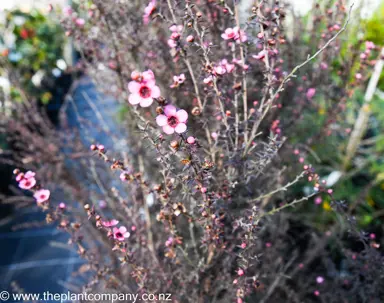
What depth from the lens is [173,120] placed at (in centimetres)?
99

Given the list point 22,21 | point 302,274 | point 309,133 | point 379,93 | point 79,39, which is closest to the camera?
point 79,39

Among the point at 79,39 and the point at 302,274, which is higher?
the point at 79,39

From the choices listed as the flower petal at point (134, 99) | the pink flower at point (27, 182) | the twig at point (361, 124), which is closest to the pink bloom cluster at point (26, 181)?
the pink flower at point (27, 182)

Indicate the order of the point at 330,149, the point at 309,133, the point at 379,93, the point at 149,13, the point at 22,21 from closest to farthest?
the point at 149,13 < the point at 309,133 < the point at 330,149 < the point at 379,93 < the point at 22,21

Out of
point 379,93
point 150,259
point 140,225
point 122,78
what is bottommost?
point 150,259

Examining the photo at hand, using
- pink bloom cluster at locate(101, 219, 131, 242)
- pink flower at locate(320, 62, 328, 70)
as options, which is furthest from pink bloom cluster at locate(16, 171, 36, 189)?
pink flower at locate(320, 62, 328, 70)

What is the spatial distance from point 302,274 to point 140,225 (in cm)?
126

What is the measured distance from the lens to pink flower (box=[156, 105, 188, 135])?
96 cm

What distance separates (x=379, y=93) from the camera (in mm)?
3355

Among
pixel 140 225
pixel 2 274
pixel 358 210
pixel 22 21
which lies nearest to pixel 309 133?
pixel 358 210

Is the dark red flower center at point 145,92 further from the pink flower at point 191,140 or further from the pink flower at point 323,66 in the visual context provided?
the pink flower at point 323,66

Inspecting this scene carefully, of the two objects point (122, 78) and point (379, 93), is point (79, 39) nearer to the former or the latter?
point (122, 78)

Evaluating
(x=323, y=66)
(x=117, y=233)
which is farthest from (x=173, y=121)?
(x=323, y=66)

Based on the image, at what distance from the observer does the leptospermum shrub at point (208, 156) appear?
1201 millimetres
